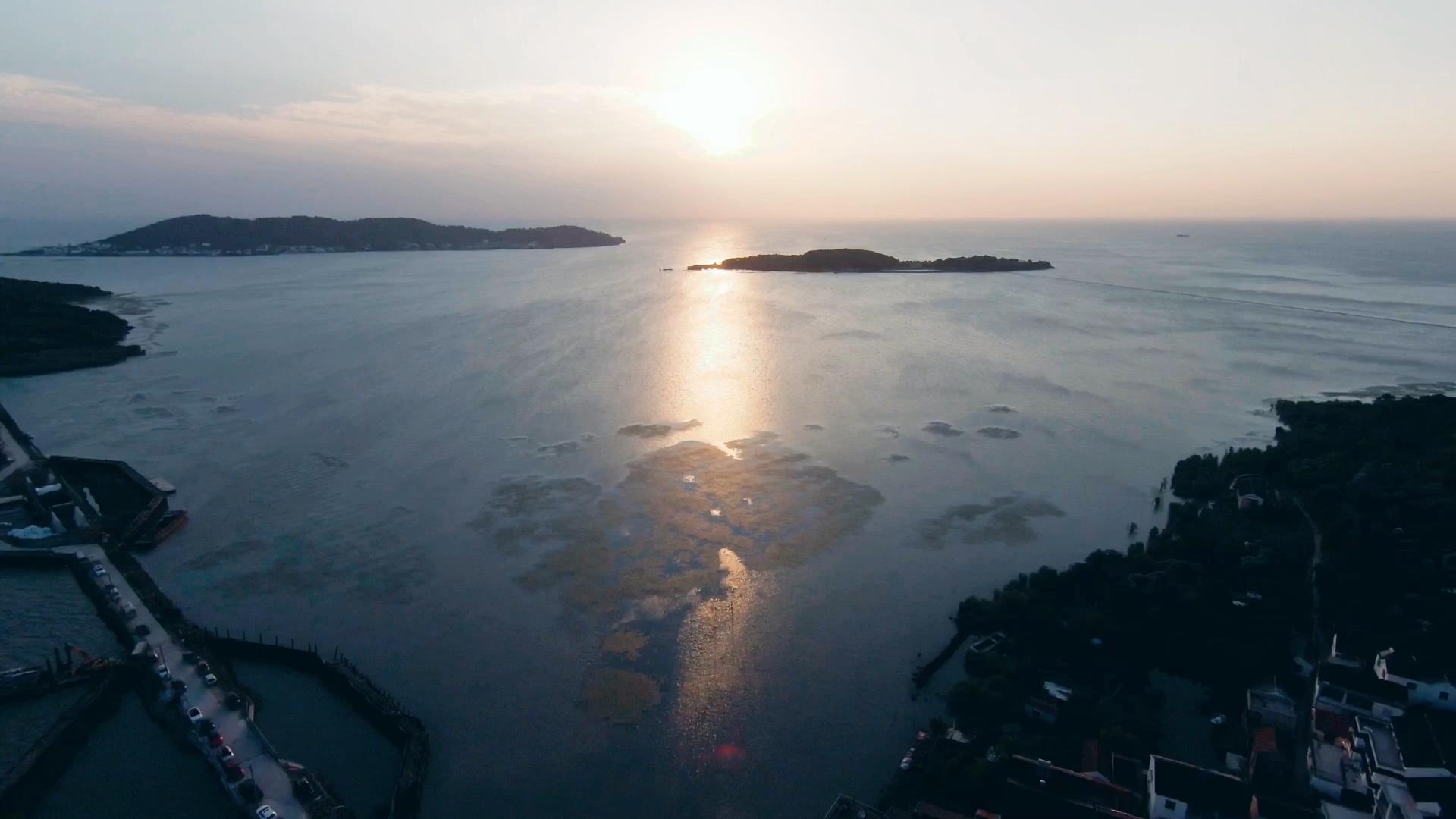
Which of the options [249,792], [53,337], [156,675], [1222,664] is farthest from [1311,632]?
[53,337]

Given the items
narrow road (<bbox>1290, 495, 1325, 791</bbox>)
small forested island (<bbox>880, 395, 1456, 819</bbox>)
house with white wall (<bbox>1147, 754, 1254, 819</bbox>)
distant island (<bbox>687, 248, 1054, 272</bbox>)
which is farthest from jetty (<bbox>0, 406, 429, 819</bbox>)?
distant island (<bbox>687, 248, 1054, 272</bbox>)

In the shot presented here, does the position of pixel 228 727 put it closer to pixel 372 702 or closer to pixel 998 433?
pixel 372 702

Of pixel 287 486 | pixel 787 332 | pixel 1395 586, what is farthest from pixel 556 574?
pixel 787 332

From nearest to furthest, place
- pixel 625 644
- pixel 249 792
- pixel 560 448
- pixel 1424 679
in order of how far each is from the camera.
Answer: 1. pixel 249 792
2. pixel 1424 679
3. pixel 625 644
4. pixel 560 448

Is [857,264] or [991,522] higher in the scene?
[857,264]

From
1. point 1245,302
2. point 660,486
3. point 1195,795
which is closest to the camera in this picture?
point 1195,795

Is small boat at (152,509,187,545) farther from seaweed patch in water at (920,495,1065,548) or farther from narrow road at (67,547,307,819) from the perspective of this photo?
seaweed patch in water at (920,495,1065,548)

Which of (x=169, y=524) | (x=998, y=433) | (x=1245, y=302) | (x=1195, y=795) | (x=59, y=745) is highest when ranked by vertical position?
(x=1245, y=302)

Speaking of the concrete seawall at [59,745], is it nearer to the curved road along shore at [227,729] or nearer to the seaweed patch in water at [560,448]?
the curved road along shore at [227,729]
